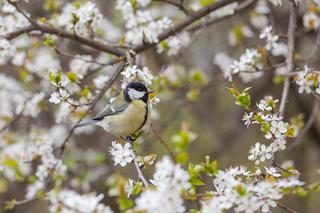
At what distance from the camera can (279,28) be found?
4914mm

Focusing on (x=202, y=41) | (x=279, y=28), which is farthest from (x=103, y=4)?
(x=279, y=28)

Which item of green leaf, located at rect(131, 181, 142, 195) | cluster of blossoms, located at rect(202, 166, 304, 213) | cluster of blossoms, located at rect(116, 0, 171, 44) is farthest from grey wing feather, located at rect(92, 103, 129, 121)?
cluster of blossoms, located at rect(202, 166, 304, 213)

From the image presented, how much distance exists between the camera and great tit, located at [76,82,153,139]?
2.99 metres

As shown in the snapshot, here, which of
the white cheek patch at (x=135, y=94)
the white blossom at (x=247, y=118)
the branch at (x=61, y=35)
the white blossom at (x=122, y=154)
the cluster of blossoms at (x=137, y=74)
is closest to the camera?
the white blossom at (x=122, y=154)

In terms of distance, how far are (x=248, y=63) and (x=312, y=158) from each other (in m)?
3.32

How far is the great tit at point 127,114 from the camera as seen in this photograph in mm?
2992

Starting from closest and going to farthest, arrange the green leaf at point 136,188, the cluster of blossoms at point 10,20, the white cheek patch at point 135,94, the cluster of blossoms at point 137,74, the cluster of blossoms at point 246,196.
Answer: the cluster of blossoms at point 246,196 → the green leaf at point 136,188 → the cluster of blossoms at point 137,74 → the white cheek patch at point 135,94 → the cluster of blossoms at point 10,20

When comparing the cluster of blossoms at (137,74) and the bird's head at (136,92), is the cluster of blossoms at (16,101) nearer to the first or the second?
the bird's head at (136,92)

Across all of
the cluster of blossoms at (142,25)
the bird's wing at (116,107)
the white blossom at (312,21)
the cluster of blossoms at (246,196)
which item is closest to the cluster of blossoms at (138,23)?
the cluster of blossoms at (142,25)

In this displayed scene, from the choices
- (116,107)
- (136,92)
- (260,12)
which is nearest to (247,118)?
(136,92)

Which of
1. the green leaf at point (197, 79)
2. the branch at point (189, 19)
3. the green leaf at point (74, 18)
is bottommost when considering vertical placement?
the green leaf at point (74, 18)

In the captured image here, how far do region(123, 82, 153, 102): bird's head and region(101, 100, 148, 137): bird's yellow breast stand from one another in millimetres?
36

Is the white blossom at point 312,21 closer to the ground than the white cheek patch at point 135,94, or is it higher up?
higher up

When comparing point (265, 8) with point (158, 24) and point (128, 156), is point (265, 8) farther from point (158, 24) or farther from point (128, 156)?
point (128, 156)
